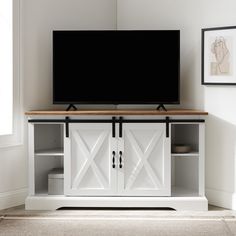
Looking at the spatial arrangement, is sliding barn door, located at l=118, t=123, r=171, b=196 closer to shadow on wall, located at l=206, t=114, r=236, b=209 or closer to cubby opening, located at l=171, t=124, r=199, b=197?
cubby opening, located at l=171, t=124, r=199, b=197

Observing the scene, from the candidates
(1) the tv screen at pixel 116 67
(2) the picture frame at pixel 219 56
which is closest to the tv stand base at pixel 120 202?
(1) the tv screen at pixel 116 67

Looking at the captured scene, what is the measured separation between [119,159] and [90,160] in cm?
25

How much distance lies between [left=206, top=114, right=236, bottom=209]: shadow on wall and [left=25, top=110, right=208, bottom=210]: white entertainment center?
221 millimetres

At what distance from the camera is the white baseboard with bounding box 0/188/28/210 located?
202 inches

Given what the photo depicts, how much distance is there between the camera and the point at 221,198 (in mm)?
5223

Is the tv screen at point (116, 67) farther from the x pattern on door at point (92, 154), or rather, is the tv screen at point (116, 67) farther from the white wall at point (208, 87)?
the x pattern on door at point (92, 154)

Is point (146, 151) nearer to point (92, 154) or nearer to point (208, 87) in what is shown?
point (92, 154)

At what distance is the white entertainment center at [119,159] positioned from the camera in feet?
16.5

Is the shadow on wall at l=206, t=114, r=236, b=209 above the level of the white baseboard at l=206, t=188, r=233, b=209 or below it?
above

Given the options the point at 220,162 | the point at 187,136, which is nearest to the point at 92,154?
the point at 187,136

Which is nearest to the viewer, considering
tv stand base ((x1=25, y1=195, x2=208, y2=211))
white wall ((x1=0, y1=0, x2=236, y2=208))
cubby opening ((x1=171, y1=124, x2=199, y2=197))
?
tv stand base ((x1=25, y1=195, x2=208, y2=211))

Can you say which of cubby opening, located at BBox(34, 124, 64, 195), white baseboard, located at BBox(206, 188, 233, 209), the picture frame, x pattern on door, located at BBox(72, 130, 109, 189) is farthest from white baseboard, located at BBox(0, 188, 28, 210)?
the picture frame

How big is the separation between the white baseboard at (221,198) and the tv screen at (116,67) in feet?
2.95

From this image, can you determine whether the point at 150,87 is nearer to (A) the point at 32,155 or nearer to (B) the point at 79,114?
(B) the point at 79,114
